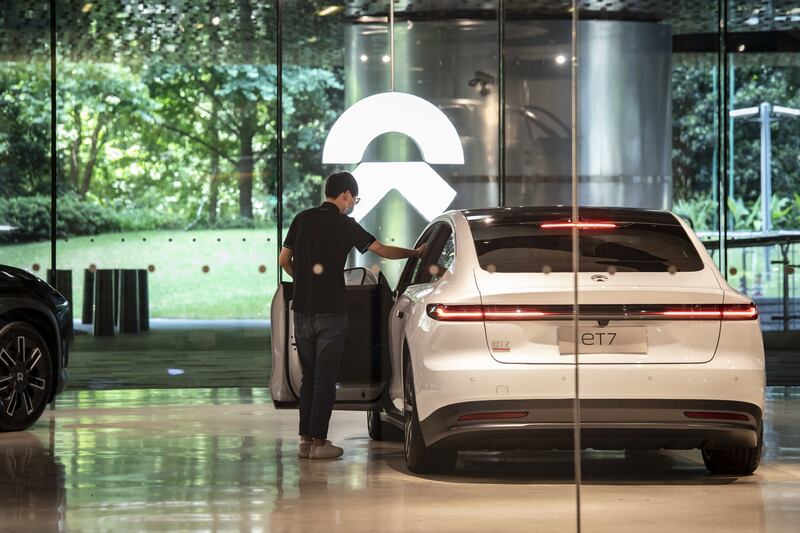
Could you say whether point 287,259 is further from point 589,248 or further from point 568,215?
point 589,248

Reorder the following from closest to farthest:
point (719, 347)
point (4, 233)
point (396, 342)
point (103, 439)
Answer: point (719, 347)
point (396, 342)
point (103, 439)
point (4, 233)

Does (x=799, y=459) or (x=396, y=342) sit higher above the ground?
(x=396, y=342)

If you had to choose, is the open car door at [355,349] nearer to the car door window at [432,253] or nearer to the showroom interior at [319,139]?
the car door window at [432,253]

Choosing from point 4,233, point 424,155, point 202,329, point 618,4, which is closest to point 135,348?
point 202,329

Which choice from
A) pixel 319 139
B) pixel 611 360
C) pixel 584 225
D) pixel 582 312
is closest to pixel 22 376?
pixel 584 225

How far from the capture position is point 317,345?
927 centimetres

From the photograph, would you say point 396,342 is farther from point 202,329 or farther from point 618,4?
point 618,4

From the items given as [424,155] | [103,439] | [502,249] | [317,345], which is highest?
[424,155]

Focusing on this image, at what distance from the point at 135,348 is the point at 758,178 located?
6.69 meters

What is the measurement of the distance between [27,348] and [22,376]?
20cm

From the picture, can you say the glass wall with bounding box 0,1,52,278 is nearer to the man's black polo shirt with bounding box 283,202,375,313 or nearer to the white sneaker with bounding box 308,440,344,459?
the man's black polo shirt with bounding box 283,202,375,313

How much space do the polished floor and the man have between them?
284mm

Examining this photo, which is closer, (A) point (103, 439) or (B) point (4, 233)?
(A) point (103, 439)

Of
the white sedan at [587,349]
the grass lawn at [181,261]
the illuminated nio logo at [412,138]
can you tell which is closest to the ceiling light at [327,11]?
the illuminated nio logo at [412,138]
